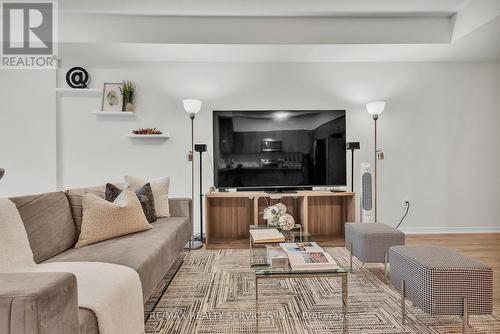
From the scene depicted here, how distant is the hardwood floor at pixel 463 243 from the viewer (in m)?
3.13

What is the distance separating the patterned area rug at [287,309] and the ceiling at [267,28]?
2581 millimetres

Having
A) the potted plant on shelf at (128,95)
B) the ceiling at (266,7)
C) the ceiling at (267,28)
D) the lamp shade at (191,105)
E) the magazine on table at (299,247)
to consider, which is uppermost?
the ceiling at (266,7)

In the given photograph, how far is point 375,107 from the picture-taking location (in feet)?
12.6

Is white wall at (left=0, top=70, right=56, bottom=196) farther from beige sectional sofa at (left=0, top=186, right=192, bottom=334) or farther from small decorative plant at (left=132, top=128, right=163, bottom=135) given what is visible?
beige sectional sofa at (left=0, top=186, right=192, bottom=334)

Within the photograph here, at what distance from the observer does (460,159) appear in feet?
13.6

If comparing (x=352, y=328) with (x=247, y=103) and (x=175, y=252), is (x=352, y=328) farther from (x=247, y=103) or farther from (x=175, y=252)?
(x=247, y=103)

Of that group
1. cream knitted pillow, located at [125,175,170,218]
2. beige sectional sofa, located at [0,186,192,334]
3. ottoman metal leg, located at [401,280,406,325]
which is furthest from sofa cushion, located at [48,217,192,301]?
ottoman metal leg, located at [401,280,406,325]

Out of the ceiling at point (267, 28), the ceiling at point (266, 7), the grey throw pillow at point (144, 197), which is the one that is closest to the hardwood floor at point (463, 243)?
the grey throw pillow at point (144, 197)

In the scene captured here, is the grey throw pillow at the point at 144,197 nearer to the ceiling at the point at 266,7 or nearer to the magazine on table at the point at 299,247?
the magazine on table at the point at 299,247

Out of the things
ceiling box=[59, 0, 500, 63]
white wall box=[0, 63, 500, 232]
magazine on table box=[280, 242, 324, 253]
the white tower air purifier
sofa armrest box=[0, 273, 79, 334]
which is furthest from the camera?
white wall box=[0, 63, 500, 232]

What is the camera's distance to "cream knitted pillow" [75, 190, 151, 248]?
80.0 inches

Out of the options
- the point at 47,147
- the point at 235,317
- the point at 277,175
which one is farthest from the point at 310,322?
the point at 47,147

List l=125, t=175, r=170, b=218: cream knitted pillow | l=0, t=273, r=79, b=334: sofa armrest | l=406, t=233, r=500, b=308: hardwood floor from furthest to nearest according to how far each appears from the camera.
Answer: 1. l=406, t=233, r=500, b=308: hardwood floor
2. l=125, t=175, r=170, b=218: cream knitted pillow
3. l=0, t=273, r=79, b=334: sofa armrest

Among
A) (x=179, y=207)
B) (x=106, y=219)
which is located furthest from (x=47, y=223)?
(x=179, y=207)
